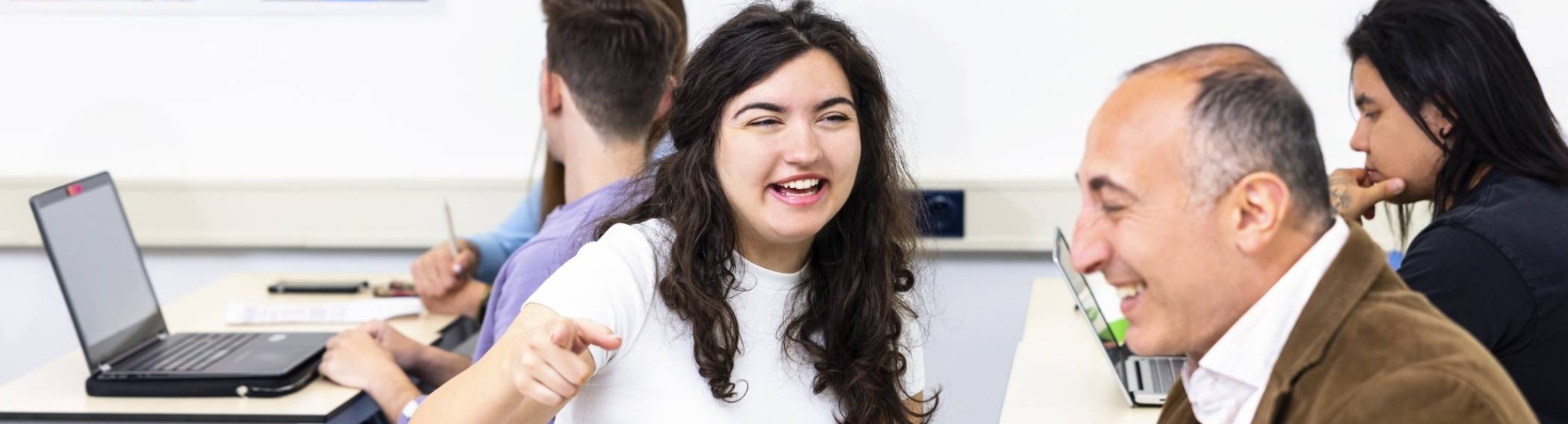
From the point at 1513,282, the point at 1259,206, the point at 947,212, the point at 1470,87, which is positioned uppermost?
the point at 1259,206

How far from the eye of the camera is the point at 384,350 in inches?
91.5

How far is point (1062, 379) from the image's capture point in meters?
2.21

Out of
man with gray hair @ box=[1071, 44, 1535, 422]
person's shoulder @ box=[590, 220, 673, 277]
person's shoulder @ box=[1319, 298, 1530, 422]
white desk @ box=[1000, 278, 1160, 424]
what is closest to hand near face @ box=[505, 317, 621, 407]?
person's shoulder @ box=[590, 220, 673, 277]

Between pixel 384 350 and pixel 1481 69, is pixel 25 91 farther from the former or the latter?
pixel 1481 69

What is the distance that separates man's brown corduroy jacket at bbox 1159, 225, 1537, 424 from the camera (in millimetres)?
879

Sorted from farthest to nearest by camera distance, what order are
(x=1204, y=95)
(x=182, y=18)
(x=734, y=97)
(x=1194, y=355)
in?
(x=182, y=18)
(x=734, y=97)
(x=1194, y=355)
(x=1204, y=95)

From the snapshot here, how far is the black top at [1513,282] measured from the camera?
64.8 inches

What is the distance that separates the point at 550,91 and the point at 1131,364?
974 millimetres

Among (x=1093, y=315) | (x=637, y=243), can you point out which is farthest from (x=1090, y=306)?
(x=637, y=243)

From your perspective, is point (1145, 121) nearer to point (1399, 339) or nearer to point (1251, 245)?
point (1251, 245)

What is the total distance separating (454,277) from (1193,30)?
1.65 meters

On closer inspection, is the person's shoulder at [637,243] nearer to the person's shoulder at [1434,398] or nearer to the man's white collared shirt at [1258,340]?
the man's white collared shirt at [1258,340]

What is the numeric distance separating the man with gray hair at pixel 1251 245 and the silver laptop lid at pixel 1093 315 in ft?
3.37

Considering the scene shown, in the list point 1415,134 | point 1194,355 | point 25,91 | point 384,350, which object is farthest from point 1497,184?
point 25,91
